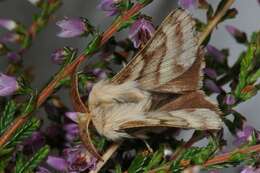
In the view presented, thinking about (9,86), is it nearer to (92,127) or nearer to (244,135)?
(92,127)

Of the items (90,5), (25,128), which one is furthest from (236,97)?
(90,5)

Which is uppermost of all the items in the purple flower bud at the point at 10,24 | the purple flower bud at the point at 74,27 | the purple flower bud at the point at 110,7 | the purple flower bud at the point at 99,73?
the purple flower bud at the point at 110,7

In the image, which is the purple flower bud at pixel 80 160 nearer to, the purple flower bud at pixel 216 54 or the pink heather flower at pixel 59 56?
the pink heather flower at pixel 59 56

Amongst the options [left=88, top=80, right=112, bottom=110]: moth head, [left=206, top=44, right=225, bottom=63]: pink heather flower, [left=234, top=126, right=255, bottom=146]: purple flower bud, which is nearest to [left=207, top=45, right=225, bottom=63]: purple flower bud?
[left=206, top=44, right=225, bottom=63]: pink heather flower

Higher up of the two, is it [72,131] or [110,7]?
[110,7]

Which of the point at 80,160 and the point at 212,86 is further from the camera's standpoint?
the point at 212,86

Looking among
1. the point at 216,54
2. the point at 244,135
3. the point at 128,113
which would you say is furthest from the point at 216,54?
the point at 128,113

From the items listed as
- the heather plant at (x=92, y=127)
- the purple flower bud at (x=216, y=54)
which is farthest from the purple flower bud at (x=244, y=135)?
the purple flower bud at (x=216, y=54)
